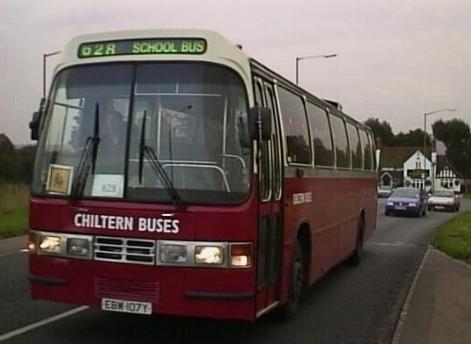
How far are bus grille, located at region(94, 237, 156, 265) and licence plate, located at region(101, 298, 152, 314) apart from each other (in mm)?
373

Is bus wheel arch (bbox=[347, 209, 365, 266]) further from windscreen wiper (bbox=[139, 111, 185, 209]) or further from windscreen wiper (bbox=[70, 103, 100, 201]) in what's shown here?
windscreen wiper (bbox=[70, 103, 100, 201])

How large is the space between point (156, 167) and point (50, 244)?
1282mm

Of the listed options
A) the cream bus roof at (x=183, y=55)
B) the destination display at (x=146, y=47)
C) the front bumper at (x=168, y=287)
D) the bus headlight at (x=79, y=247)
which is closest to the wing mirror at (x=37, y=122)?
the cream bus roof at (x=183, y=55)

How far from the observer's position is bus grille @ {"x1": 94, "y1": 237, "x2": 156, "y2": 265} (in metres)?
7.07

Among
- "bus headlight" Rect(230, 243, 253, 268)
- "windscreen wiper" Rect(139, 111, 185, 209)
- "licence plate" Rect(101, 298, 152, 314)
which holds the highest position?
"windscreen wiper" Rect(139, 111, 185, 209)

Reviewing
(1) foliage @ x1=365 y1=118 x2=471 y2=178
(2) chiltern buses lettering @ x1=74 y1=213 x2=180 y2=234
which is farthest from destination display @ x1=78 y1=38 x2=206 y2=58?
(1) foliage @ x1=365 y1=118 x2=471 y2=178

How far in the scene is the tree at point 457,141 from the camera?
5157 inches

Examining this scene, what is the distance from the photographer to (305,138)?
33.4ft

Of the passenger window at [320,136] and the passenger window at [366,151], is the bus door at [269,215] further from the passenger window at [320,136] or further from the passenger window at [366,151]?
the passenger window at [366,151]

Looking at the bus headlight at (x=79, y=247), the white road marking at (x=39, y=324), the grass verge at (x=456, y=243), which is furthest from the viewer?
the grass verge at (x=456, y=243)

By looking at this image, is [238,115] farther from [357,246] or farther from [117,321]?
[357,246]

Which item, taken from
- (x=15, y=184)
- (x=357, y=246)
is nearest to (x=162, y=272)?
(x=357, y=246)

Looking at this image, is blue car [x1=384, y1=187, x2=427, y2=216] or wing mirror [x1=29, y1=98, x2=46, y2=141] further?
blue car [x1=384, y1=187, x2=427, y2=216]

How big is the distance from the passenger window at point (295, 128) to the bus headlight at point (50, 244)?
112 inches
